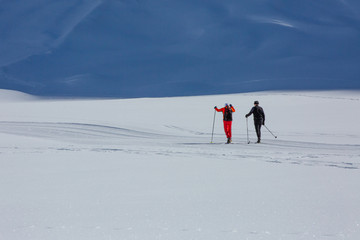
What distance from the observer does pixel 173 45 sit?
6244 cm

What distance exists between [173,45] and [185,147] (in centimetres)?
5163

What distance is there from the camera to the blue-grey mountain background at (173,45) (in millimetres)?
56656

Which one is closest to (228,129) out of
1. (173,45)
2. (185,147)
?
(185,147)

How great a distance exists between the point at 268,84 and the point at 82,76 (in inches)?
887

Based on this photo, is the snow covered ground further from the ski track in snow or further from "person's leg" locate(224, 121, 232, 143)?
"person's leg" locate(224, 121, 232, 143)

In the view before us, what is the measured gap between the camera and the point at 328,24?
64.1 metres

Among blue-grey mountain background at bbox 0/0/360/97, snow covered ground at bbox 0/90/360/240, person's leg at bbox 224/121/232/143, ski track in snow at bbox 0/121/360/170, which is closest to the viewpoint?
snow covered ground at bbox 0/90/360/240

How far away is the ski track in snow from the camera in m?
9.56

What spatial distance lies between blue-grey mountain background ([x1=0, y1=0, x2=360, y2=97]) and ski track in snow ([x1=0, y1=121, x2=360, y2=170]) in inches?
1439

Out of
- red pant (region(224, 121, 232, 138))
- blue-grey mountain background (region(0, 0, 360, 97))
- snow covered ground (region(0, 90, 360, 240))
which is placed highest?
blue-grey mountain background (region(0, 0, 360, 97))

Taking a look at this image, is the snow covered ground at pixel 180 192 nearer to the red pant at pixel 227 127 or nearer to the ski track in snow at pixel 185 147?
the ski track in snow at pixel 185 147

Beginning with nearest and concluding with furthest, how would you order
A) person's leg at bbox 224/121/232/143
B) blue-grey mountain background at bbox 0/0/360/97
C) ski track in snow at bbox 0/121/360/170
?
ski track in snow at bbox 0/121/360/170 → person's leg at bbox 224/121/232/143 → blue-grey mountain background at bbox 0/0/360/97

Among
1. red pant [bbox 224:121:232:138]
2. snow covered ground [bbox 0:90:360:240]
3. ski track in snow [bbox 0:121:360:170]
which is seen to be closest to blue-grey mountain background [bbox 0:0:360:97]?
ski track in snow [bbox 0:121:360:170]

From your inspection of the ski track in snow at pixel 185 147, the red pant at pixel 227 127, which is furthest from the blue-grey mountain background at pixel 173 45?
the red pant at pixel 227 127
